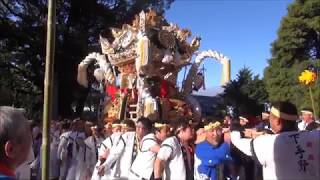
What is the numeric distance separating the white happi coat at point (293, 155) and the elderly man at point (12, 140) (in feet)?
8.81

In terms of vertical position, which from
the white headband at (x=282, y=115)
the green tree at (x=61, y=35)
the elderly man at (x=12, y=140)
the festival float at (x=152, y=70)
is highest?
the green tree at (x=61, y=35)

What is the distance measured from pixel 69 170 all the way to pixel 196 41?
11.1 m

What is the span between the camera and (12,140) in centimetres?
238

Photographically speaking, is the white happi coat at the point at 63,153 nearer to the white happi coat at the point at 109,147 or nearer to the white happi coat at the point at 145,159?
the white happi coat at the point at 109,147

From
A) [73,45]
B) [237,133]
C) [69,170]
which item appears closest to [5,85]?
[73,45]

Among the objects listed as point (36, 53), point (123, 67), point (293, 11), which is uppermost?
point (293, 11)

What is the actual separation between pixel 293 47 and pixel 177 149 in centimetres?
2503

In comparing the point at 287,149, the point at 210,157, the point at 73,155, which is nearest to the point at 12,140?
the point at 287,149

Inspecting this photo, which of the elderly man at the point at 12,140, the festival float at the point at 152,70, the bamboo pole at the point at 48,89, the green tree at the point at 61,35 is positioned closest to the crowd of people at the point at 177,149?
the elderly man at the point at 12,140

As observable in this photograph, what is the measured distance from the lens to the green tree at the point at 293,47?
30453 mm

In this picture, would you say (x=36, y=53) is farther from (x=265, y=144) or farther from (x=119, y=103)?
(x=265, y=144)

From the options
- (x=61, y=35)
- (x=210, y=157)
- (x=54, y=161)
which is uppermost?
(x=61, y=35)

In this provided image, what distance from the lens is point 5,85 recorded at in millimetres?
34531

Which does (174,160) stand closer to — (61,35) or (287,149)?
(287,149)
